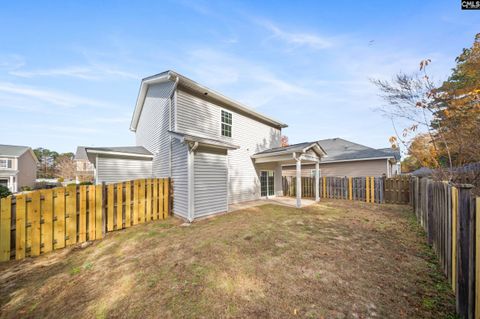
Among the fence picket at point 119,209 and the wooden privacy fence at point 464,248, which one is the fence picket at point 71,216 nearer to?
the fence picket at point 119,209

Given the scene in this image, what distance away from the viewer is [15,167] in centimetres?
2367

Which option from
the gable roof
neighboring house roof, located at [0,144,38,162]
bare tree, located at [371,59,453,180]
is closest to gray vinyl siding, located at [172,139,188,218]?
bare tree, located at [371,59,453,180]

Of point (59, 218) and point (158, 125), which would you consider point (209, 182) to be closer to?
point (59, 218)

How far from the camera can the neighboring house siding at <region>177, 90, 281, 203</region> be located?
853cm

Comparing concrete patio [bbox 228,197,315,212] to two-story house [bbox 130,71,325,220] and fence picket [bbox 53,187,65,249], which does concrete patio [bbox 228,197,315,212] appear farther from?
fence picket [bbox 53,187,65,249]

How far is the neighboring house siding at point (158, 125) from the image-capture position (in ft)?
28.9

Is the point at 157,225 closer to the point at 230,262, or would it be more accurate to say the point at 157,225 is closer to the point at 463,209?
the point at 230,262

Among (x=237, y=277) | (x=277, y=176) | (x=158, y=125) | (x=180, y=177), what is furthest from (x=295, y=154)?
(x=158, y=125)

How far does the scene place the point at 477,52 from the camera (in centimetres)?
649

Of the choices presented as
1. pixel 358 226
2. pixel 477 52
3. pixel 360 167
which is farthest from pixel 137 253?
pixel 360 167

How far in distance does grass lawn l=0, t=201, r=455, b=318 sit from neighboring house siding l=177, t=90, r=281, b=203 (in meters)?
4.99

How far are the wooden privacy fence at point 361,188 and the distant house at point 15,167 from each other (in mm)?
33981

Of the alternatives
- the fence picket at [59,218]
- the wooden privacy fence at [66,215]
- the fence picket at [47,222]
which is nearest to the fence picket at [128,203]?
the wooden privacy fence at [66,215]

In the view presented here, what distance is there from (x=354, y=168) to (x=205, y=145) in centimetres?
1462
